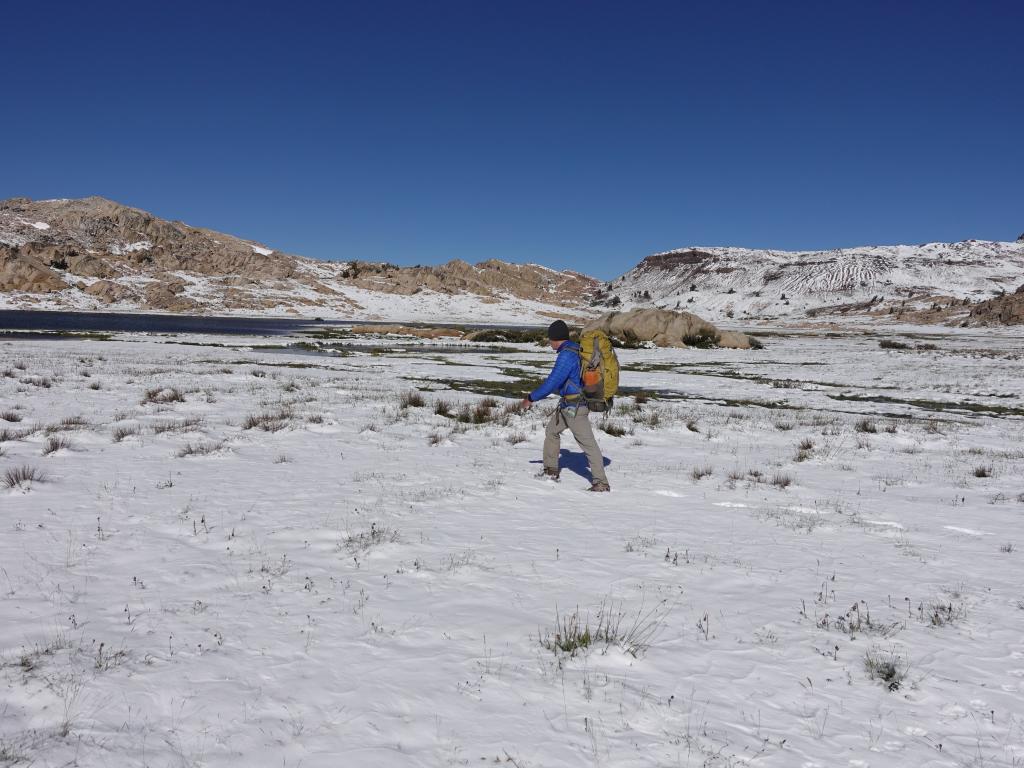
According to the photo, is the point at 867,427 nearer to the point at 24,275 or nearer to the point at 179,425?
the point at 179,425

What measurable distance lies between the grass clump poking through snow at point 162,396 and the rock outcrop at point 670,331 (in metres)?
52.7

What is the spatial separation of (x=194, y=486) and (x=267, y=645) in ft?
15.7

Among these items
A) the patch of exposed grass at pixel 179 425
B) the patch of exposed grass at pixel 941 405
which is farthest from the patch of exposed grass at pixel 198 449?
the patch of exposed grass at pixel 941 405

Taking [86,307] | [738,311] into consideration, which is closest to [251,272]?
[86,307]

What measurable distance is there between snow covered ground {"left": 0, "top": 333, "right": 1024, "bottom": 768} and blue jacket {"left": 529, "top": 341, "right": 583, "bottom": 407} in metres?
1.57

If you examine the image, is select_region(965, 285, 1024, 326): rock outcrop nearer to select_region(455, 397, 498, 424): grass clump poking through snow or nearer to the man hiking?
select_region(455, 397, 498, 424): grass clump poking through snow

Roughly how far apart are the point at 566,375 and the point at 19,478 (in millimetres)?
7304

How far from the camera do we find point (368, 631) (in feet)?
14.8

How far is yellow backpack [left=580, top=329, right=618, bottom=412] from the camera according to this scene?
8812 mm

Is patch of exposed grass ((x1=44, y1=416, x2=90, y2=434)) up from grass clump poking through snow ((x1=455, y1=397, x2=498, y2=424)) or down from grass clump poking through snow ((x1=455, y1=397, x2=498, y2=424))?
down

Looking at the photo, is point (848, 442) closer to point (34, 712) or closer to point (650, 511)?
point (650, 511)

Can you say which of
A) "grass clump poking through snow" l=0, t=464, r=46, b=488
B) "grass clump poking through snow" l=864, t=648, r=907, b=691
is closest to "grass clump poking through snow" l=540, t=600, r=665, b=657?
"grass clump poking through snow" l=864, t=648, r=907, b=691

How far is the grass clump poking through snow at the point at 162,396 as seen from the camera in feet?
51.2

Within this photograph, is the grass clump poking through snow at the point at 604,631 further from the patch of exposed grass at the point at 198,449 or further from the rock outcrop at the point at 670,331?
the rock outcrop at the point at 670,331
